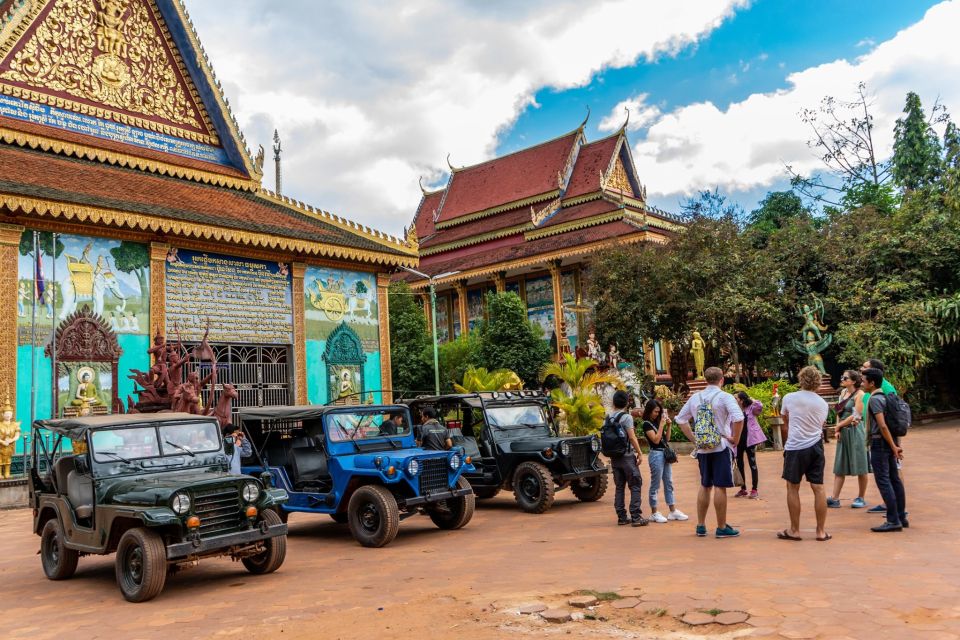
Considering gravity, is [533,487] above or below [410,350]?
below

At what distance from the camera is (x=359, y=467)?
9070mm

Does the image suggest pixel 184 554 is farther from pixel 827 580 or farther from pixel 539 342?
pixel 539 342

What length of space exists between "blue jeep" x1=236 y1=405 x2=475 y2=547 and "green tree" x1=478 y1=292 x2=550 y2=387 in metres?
19.2

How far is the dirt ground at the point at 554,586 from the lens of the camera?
493 cm

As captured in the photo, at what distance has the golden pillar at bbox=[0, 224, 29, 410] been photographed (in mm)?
15492

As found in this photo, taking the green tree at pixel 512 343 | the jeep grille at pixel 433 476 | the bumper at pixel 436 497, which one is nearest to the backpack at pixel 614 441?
the bumper at pixel 436 497

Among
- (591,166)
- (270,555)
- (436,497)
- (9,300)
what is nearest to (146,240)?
(9,300)

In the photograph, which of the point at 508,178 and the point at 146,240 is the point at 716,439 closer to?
the point at 146,240

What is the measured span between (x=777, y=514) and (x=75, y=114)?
1843 cm

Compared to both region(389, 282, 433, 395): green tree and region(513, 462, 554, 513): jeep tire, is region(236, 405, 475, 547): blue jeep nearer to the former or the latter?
region(513, 462, 554, 513): jeep tire

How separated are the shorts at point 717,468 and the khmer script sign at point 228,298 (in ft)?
46.1

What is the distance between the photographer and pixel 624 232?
3228cm

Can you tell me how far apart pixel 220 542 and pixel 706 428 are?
15.5 ft

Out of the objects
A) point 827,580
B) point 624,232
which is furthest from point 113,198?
point 624,232
